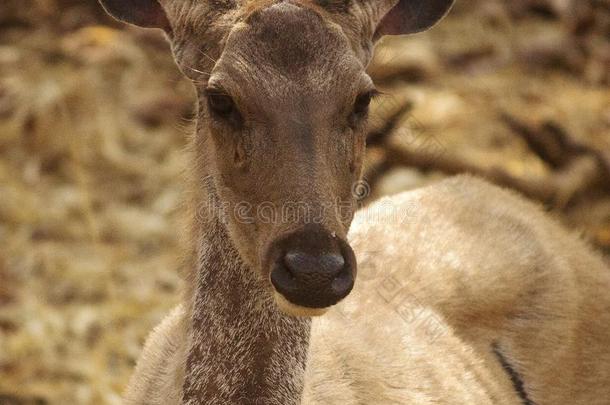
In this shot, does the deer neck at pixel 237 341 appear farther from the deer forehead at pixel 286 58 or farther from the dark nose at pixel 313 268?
the deer forehead at pixel 286 58

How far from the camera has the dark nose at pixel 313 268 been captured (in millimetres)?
3463

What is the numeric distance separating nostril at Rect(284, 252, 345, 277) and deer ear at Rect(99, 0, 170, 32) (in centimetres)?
124

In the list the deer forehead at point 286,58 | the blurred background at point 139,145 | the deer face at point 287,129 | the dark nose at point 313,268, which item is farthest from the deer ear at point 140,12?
the blurred background at point 139,145

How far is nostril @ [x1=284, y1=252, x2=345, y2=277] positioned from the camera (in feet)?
11.3

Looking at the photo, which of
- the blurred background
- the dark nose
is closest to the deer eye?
the dark nose

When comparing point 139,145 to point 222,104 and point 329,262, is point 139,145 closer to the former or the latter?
point 222,104

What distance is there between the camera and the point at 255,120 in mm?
3764

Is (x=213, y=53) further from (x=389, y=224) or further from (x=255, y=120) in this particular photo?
(x=389, y=224)

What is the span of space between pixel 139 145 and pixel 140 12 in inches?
200

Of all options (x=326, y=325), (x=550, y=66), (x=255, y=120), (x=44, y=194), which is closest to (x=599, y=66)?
(x=550, y=66)

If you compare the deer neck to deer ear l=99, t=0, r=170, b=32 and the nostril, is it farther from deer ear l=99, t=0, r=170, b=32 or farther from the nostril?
deer ear l=99, t=0, r=170, b=32

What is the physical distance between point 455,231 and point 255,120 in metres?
1.68

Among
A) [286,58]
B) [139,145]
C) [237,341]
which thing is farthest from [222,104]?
[139,145]

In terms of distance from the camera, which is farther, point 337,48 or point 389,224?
point 389,224
